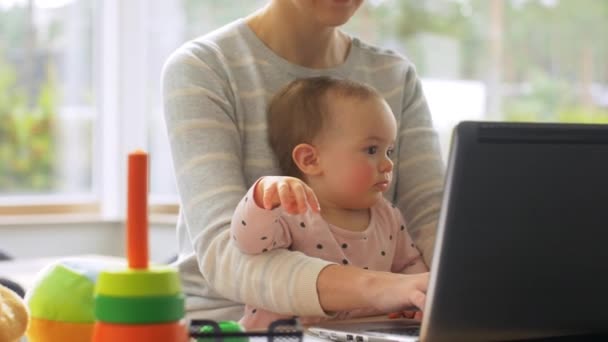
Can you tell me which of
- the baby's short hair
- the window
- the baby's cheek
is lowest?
the baby's cheek

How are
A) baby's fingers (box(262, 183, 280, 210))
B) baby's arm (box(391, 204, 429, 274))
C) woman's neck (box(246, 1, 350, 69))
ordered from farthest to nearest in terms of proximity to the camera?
woman's neck (box(246, 1, 350, 69))
baby's arm (box(391, 204, 429, 274))
baby's fingers (box(262, 183, 280, 210))

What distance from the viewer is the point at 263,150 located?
1557 millimetres

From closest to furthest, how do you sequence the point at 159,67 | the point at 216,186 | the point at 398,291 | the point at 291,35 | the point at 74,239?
the point at 398,291
the point at 216,186
the point at 291,35
the point at 74,239
the point at 159,67

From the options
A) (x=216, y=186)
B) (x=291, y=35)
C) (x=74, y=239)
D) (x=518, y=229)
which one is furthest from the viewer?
(x=74, y=239)

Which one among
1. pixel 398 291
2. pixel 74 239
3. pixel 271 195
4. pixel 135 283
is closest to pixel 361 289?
pixel 398 291

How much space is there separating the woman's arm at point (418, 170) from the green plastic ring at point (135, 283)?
795 mm

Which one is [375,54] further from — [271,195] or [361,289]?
[271,195]

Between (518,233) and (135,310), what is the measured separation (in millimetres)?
380

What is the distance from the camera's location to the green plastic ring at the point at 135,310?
827mm

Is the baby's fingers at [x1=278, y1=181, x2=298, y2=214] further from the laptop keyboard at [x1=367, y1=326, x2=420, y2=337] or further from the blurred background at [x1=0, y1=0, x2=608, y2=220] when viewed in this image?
the blurred background at [x1=0, y1=0, x2=608, y2=220]

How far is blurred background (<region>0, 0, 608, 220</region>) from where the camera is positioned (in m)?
3.71

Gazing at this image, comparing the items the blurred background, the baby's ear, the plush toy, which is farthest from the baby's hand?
the blurred background

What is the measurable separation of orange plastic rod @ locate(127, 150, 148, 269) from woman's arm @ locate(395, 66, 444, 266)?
80 cm

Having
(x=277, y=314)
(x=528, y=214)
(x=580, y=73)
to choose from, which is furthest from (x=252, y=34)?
(x=580, y=73)
